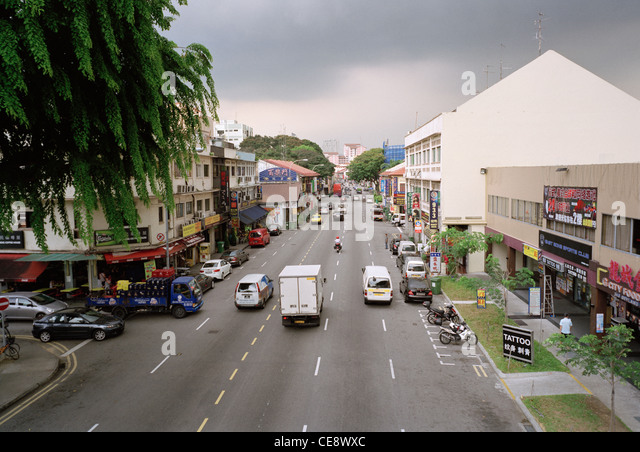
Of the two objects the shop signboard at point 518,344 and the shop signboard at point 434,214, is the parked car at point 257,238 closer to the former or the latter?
the shop signboard at point 434,214

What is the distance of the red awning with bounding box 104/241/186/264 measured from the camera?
93.7 ft

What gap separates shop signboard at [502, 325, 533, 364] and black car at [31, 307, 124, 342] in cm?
1712

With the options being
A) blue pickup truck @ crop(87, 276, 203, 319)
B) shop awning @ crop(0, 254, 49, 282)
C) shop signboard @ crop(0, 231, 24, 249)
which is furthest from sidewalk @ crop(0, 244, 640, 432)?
shop signboard @ crop(0, 231, 24, 249)

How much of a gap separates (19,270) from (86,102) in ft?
61.8

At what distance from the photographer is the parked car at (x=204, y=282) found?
96.6 ft

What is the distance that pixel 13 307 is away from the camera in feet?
78.5

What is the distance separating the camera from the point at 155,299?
78.4ft

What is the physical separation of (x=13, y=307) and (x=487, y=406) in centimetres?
2382

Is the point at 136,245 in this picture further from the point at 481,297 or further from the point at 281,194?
the point at 281,194

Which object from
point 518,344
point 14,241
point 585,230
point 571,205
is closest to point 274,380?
point 518,344

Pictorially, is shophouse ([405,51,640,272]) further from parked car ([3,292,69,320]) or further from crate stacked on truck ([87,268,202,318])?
parked car ([3,292,69,320])

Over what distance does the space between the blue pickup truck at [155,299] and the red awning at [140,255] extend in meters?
4.84
